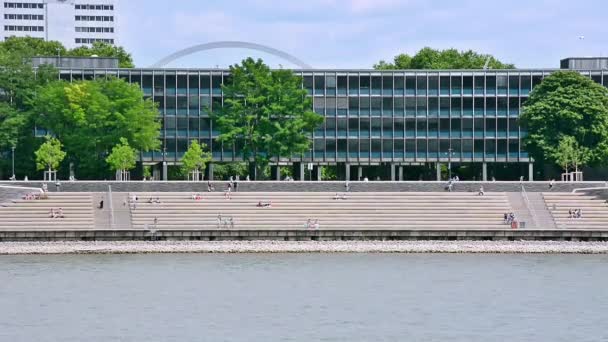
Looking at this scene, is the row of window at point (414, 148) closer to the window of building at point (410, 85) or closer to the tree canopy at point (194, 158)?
the window of building at point (410, 85)

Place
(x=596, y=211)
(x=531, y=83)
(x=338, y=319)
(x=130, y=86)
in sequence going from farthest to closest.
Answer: (x=531, y=83) → (x=130, y=86) → (x=596, y=211) → (x=338, y=319)

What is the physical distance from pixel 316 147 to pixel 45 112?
3299 cm

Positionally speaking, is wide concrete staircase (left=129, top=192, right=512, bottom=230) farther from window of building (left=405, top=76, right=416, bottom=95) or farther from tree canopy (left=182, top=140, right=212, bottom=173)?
window of building (left=405, top=76, right=416, bottom=95)

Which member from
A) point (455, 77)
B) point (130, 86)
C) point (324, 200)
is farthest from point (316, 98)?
point (324, 200)

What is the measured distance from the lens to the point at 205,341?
63781mm

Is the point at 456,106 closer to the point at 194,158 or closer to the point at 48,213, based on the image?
the point at 194,158

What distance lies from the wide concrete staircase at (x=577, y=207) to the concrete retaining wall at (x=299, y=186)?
295 cm

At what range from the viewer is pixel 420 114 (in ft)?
551

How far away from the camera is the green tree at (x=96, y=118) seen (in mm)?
146625

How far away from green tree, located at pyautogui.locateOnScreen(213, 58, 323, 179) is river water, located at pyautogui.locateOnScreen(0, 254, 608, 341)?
147 feet

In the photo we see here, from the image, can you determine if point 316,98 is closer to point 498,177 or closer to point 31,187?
point 498,177

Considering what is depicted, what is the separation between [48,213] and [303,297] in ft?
150

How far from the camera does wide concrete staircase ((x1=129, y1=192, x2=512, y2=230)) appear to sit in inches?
4692

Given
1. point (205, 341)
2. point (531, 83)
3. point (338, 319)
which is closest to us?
point (205, 341)
